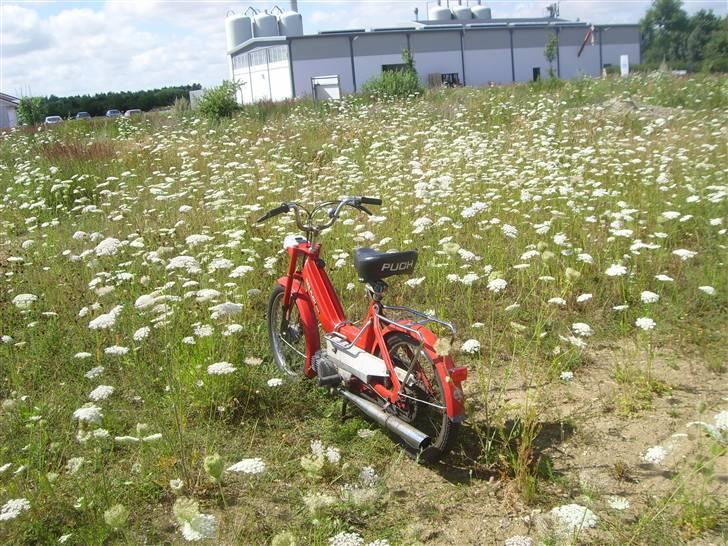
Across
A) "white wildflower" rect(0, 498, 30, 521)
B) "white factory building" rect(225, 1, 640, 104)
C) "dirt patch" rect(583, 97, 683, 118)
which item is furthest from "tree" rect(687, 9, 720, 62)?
"white wildflower" rect(0, 498, 30, 521)

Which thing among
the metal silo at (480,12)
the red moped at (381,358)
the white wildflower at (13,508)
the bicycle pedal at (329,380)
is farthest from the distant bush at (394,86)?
the metal silo at (480,12)

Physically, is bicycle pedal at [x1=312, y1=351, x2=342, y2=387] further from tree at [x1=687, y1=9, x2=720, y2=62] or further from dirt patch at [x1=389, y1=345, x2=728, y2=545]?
tree at [x1=687, y1=9, x2=720, y2=62]

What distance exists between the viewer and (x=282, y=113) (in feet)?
55.4

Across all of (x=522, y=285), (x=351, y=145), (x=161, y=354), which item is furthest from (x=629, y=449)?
(x=351, y=145)

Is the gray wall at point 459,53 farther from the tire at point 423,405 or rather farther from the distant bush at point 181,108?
the tire at point 423,405

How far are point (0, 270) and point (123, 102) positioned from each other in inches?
2345

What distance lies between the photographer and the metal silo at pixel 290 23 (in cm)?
5038

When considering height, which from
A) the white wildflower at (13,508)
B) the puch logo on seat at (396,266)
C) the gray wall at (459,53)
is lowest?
the white wildflower at (13,508)

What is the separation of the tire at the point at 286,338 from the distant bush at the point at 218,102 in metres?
12.5

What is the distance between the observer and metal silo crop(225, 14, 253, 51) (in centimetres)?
5141

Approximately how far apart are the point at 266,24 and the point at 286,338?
51.1 metres

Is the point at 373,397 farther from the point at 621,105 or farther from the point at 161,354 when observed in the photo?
the point at 621,105

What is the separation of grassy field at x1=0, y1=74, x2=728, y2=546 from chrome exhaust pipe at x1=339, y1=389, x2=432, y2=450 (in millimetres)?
152

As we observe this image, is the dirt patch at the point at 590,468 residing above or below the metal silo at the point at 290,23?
below
